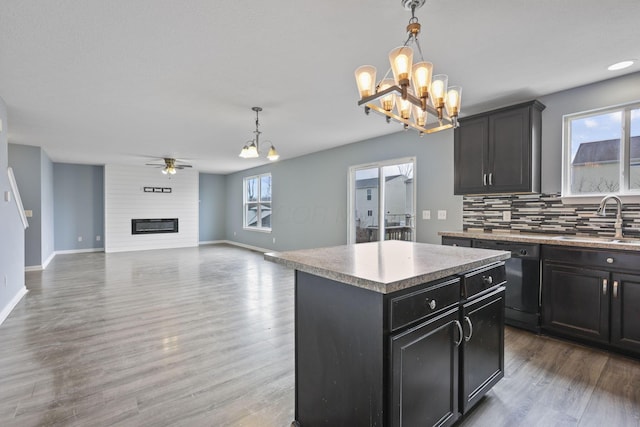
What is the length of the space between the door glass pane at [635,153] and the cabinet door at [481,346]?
212 cm

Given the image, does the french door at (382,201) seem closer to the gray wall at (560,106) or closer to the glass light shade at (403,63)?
the gray wall at (560,106)

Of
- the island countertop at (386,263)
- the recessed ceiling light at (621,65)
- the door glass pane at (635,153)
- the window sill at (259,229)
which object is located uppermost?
the recessed ceiling light at (621,65)

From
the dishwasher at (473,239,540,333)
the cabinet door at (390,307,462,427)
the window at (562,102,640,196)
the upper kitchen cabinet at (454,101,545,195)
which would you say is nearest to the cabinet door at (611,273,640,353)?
the dishwasher at (473,239,540,333)

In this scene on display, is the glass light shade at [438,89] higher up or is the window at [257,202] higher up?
the glass light shade at [438,89]

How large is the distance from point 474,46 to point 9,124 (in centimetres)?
592

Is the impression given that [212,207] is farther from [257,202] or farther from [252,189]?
[257,202]

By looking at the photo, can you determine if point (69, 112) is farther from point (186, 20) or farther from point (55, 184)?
point (55, 184)

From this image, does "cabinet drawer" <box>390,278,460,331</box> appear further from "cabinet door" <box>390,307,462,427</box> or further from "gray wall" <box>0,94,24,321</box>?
"gray wall" <box>0,94,24,321</box>

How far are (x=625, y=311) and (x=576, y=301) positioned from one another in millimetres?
314

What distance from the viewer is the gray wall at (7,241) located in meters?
3.38

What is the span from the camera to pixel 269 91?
3.20 meters

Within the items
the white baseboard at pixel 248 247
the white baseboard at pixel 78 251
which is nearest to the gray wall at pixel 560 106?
the white baseboard at pixel 248 247

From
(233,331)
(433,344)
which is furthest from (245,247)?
(433,344)

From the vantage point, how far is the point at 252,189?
9312 millimetres
